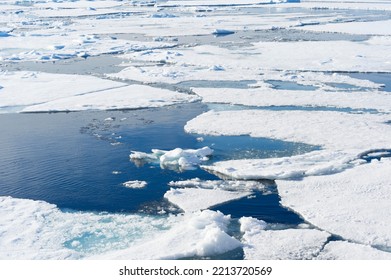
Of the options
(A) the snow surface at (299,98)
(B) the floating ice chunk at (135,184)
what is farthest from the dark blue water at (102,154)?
(A) the snow surface at (299,98)

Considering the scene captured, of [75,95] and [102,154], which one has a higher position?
[75,95]

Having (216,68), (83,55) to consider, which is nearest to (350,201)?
(216,68)

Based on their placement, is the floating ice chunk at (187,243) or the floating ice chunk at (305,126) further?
the floating ice chunk at (305,126)

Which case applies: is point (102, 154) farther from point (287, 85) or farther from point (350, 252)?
point (287, 85)

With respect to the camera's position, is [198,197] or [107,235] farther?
[198,197]

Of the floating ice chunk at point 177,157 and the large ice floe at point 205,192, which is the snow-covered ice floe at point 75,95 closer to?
Result: the floating ice chunk at point 177,157

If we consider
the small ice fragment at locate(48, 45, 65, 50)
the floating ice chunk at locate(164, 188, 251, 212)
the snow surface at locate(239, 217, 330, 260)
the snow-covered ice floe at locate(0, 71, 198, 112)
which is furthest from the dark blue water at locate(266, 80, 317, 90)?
the small ice fragment at locate(48, 45, 65, 50)
